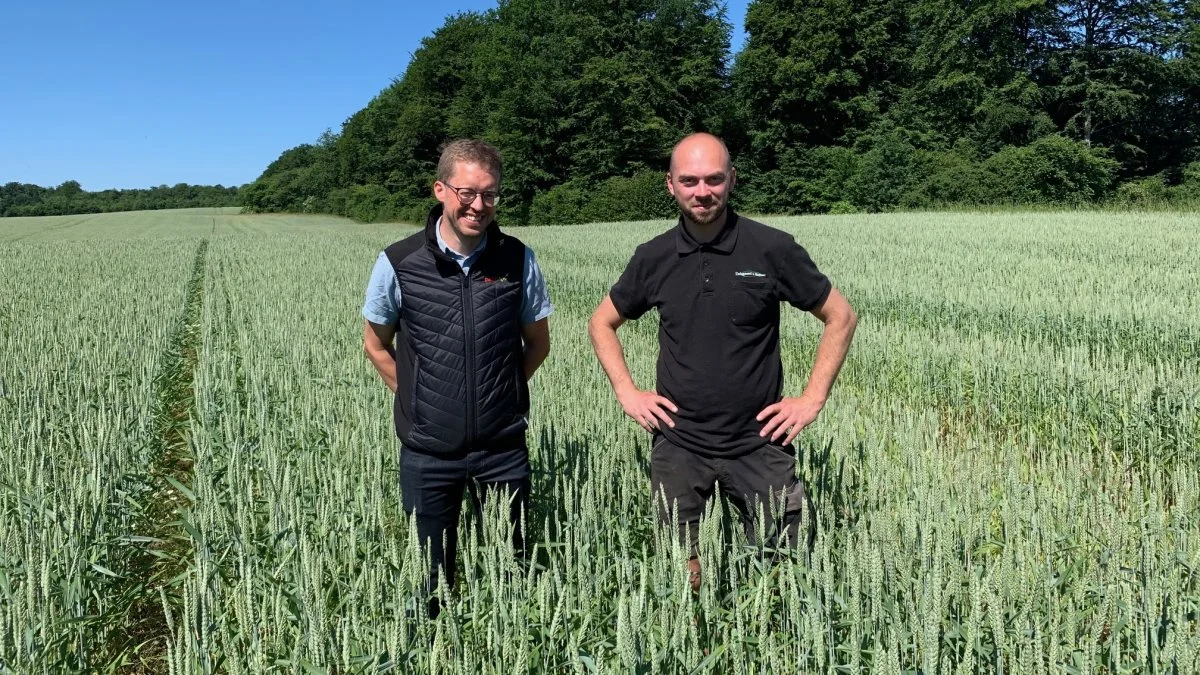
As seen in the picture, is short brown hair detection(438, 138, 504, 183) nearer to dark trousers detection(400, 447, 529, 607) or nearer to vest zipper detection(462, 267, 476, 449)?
vest zipper detection(462, 267, 476, 449)

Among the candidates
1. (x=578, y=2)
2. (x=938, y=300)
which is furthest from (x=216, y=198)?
(x=938, y=300)

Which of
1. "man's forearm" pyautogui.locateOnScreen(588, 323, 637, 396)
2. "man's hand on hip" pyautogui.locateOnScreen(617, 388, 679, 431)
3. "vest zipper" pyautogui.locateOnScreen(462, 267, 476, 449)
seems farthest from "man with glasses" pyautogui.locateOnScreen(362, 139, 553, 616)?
"man's hand on hip" pyautogui.locateOnScreen(617, 388, 679, 431)

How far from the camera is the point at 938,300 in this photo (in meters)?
9.23

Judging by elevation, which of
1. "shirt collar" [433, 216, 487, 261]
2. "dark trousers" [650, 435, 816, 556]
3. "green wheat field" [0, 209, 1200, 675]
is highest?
"shirt collar" [433, 216, 487, 261]

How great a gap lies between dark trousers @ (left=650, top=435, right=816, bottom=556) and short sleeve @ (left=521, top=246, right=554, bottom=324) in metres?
0.60

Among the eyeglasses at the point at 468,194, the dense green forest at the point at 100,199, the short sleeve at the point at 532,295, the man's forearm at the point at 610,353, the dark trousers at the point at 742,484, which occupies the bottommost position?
the dark trousers at the point at 742,484

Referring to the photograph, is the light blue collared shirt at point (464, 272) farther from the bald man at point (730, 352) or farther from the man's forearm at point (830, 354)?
the man's forearm at point (830, 354)

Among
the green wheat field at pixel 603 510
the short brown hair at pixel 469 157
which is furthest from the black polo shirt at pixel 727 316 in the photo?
the short brown hair at pixel 469 157

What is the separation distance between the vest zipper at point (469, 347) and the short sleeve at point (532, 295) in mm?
223

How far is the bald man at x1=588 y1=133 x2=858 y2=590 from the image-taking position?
2500 mm

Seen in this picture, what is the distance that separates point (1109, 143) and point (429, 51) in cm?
4323

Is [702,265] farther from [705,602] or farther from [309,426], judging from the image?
[309,426]

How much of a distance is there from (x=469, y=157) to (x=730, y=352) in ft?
3.31

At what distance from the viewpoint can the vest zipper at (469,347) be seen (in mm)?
2545
